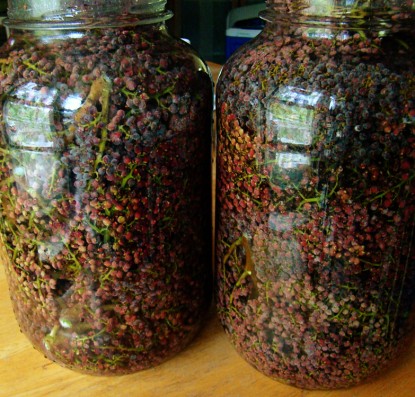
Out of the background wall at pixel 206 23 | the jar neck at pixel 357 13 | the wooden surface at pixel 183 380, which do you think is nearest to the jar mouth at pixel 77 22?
the jar neck at pixel 357 13

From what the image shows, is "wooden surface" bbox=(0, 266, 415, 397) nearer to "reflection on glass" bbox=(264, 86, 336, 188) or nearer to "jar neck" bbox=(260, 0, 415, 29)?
"reflection on glass" bbox=(264, 86, 336, 188)

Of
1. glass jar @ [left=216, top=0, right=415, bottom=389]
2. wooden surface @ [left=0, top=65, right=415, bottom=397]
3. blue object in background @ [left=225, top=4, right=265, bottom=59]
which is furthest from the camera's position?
blue object in background @ [left=225, top=4, right=265, bottom=59]

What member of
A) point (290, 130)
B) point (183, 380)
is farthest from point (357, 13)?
point (183, 380)

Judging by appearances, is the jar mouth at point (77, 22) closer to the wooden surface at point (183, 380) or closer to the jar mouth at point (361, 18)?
the jar mouth at point (361, 18)

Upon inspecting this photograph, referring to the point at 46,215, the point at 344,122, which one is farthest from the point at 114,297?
the point at 344,122

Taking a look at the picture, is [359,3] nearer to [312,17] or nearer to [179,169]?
[312,17]

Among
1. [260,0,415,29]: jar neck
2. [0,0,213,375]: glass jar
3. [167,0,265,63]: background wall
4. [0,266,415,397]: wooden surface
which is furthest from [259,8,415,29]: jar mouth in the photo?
[167,0,265,63]: background wall

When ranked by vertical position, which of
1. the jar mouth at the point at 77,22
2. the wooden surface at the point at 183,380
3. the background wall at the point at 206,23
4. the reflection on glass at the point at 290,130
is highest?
the jar mouth at the point at 77,22
